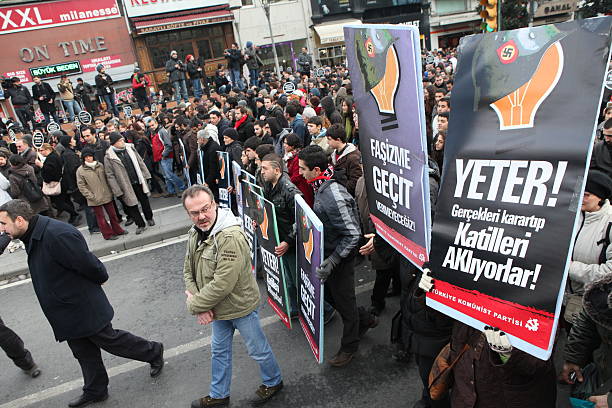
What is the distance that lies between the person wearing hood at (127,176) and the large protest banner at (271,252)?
343cm

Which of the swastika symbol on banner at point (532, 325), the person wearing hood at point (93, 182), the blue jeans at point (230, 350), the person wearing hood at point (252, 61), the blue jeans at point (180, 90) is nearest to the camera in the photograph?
the swastika symbol on banner at point (532, 325)

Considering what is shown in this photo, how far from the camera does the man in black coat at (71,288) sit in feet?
11.4

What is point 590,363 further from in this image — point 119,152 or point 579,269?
point 119,152

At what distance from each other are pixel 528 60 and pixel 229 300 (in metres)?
2.53

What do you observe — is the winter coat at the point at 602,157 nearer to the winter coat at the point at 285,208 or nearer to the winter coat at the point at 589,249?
the winter coat at the point at 589,249

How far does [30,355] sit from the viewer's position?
14.8 feet

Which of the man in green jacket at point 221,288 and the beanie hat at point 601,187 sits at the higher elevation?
the beanie hat at point 601,187

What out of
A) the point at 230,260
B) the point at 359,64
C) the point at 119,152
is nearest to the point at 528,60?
the point at 359,64

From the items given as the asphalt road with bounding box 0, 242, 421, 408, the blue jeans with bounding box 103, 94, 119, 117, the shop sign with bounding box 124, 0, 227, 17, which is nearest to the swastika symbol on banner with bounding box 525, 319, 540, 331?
the asphalt road with bounding box 0, 242, 421, 408

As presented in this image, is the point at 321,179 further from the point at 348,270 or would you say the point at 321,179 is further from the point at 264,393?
the point at 264,393

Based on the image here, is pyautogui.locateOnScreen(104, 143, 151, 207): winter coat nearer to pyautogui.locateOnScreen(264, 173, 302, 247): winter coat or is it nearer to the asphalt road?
the asphalt road

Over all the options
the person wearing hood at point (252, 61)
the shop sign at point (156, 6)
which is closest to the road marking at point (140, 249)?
the person wearing hood at point (252, 61)

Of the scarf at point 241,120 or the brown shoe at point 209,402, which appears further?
the scarf at point 241,120

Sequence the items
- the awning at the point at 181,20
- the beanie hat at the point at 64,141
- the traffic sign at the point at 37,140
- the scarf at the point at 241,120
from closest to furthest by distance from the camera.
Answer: the scarf at the point at 241,120, the beanie hat at the point at 64,141, the traffic sign at the point at 37,140, the awning at the point at 181,20
